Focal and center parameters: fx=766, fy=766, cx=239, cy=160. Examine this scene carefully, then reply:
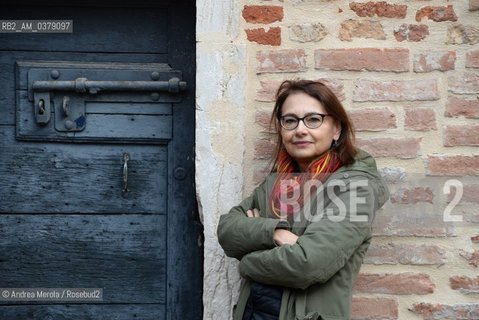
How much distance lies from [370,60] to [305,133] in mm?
498

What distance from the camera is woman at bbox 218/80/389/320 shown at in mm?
2471

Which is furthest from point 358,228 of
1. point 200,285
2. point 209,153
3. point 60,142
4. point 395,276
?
point 60,142

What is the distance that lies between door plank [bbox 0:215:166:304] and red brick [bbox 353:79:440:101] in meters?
0.98

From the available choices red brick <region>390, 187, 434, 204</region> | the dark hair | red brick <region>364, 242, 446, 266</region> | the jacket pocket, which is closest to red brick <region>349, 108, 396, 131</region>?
the dark hair

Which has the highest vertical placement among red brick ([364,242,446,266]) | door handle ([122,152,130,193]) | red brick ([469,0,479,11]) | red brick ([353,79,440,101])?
red brick ([469,0,479,11])

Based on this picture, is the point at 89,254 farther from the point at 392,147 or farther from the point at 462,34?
the point at 462,34

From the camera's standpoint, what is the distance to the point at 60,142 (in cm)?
319

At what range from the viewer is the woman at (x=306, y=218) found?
247 centimetres

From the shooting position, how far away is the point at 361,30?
3.02 m

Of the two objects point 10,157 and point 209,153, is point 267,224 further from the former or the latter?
point 10,157

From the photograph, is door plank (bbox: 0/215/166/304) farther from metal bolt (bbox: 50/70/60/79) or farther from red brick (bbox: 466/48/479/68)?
red brick (bbox: 466/48/479/68)

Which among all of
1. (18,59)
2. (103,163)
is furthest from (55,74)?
(103,163)

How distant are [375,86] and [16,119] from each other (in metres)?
1.47

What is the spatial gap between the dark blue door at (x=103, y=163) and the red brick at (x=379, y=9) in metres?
0.71
